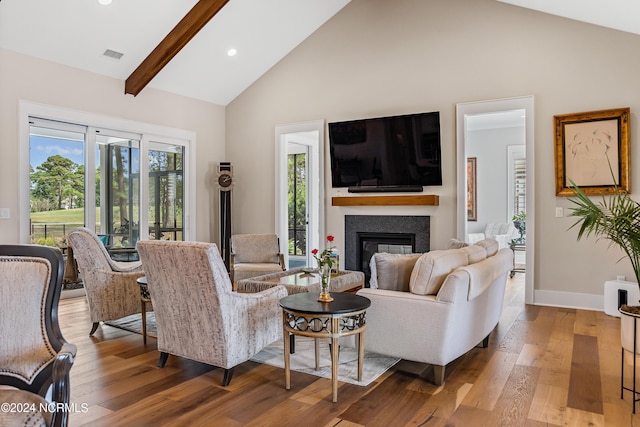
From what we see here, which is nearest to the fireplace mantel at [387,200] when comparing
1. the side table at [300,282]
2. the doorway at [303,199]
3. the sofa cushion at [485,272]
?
the side table at [300,282]

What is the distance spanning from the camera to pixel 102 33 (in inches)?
207

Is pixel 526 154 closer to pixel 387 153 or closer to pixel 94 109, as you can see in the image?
pixel 387 153

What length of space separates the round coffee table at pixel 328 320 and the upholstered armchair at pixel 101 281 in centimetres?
203

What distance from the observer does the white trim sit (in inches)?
201

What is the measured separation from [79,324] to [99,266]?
820mm

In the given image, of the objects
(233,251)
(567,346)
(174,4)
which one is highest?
(174,4)

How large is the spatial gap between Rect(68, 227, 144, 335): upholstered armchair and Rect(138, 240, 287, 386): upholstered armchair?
3.89ft

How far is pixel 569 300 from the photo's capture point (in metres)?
5.14

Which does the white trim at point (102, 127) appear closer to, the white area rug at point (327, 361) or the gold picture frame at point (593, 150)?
the white area rug at point (327, 361)

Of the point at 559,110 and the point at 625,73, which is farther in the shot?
the point at 559,110

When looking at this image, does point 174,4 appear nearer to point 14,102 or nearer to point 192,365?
point 14,102

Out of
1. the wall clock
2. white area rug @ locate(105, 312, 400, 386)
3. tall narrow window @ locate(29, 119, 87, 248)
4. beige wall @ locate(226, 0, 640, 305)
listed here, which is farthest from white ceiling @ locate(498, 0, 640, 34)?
tall narrow window @ locate(29, 119, 87, 248)

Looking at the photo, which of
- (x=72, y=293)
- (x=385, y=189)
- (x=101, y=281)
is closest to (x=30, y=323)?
(x=101, y=281)

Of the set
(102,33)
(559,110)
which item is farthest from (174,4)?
(559,110)
